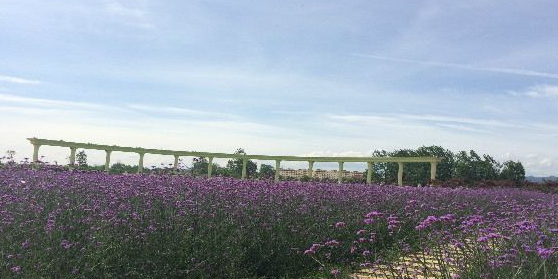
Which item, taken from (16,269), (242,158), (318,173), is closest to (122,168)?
(242,158)

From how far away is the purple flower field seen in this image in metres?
3.68

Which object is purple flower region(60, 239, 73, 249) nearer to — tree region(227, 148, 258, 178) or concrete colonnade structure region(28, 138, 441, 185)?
concrete colonnade structure region(28, 138, 441, 185)

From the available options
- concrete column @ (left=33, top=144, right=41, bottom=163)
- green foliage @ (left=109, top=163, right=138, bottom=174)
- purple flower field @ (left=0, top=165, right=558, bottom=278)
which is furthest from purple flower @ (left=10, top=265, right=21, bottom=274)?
concrete column @ (left=33, top=144, right=41, bottom=163)

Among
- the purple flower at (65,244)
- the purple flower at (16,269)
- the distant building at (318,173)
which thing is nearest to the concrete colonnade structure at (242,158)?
the distant building at (318,173)

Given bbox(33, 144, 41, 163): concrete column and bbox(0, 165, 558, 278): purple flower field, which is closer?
bbox(0, 165, 558, 278): purple flower field

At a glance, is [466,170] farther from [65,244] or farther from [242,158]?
[65,244]

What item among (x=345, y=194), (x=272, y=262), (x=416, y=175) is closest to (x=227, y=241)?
(x=272, y=262)

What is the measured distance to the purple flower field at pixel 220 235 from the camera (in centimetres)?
368

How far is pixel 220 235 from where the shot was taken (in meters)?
4.61

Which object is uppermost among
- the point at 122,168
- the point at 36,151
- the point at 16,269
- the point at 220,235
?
the point at 36,151

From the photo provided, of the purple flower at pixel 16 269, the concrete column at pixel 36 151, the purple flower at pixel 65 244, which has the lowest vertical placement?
the purple flower at pixel 16 269

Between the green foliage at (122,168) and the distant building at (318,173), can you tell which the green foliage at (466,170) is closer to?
the distant building at (318,173)

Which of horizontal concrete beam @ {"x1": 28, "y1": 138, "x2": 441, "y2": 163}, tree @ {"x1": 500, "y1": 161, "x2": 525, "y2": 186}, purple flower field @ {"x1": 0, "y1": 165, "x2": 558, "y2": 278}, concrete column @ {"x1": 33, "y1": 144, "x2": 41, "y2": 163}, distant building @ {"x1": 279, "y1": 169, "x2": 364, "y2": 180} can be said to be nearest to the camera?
purple flower field @ {"x1": 0, "y1": 165, "x2": 558, "y2": 278}

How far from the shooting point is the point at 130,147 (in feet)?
48.4
